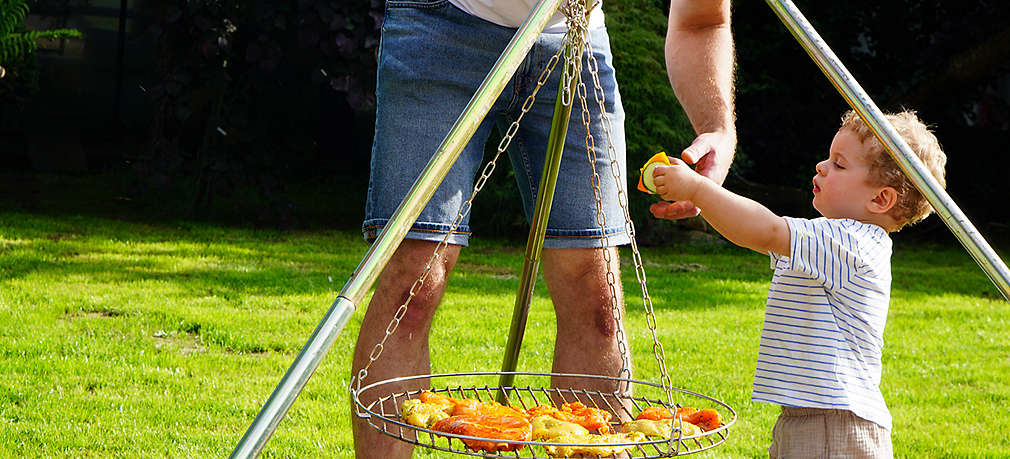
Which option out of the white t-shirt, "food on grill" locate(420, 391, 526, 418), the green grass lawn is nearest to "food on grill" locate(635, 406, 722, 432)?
"food on grill" locate(420, 391, 526, 418)

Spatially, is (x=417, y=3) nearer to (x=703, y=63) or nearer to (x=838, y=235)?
(x=703, y=63)

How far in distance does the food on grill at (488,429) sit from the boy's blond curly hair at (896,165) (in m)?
0.88

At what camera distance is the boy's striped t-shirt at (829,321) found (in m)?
1.95

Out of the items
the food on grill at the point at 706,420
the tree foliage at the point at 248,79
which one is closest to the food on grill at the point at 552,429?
the food on grill at the point at 706,420

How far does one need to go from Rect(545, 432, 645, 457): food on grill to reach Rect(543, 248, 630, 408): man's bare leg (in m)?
0.54

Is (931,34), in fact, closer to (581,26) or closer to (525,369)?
(525,369)

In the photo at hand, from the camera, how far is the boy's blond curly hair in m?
2.03

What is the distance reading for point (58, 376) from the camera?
336 cm

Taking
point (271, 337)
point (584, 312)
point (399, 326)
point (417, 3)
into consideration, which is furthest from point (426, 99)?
point (271, 337)

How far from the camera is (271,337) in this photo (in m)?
3.98

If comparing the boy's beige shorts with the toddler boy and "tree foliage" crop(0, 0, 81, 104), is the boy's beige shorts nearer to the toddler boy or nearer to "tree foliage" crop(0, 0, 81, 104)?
the toddler boy

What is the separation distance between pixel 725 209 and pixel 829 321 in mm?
327

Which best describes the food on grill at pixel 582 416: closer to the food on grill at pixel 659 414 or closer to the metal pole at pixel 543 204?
the food on grill at pixel 659 414

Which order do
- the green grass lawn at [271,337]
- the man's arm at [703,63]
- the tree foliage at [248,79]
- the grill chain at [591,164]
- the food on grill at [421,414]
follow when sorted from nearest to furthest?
the food on grill at [421,414] → the grill chain at [591,164] → the man's arm at [703,63] → the green grass lawn at [271,337] → the tree foliage at [248,79]
